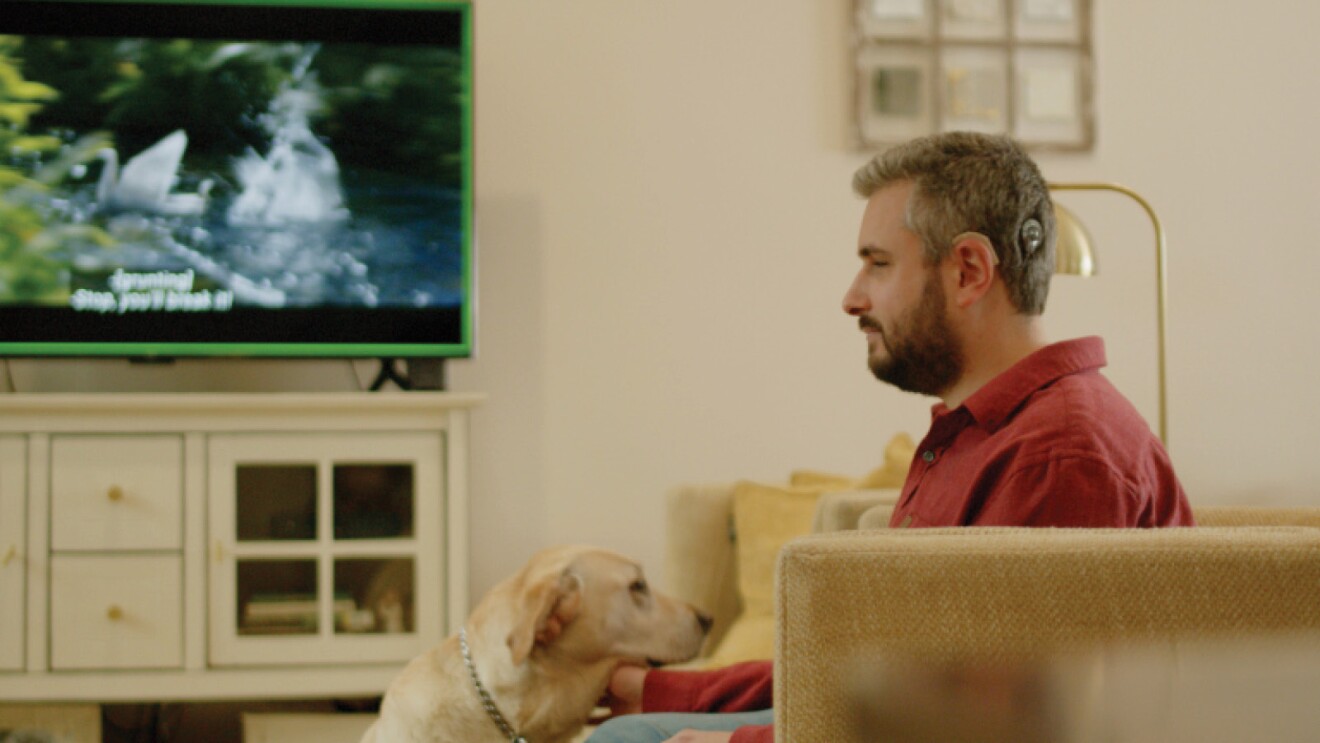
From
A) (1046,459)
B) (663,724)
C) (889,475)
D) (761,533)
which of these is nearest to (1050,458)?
(1046,459)

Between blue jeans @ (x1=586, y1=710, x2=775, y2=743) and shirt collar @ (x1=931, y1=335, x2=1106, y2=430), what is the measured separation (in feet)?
1.40

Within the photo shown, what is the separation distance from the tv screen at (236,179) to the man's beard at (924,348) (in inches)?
64.0

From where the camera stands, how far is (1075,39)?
3.45m

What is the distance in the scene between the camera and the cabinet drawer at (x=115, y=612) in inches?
102

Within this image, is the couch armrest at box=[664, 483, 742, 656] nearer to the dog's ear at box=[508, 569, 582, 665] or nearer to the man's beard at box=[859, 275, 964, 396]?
the dog's ear at box=[508, 569, 582, 665]

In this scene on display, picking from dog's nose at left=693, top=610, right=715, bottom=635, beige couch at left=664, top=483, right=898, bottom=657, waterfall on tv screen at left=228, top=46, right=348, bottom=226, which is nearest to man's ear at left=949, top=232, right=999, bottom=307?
dog's nose at left=693, top=610, right=715, bottom=635

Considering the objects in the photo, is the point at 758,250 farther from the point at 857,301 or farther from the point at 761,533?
the point at 857,301

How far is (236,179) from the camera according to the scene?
111 inches

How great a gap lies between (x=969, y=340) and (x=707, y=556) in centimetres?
137

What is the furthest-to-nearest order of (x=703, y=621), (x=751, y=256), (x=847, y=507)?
(x=751, y=256) → (x=703, y=621) → (x=847, y=507)

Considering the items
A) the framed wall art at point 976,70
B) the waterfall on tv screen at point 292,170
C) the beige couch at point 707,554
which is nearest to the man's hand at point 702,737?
the beige couch at point 707,554

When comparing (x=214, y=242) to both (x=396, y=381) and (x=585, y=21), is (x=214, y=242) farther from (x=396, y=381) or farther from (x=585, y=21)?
(x=585, y=21)

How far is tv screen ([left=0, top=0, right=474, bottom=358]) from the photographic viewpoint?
2.76 meters

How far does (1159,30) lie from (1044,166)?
0.54 metres
